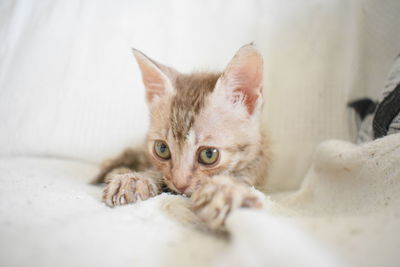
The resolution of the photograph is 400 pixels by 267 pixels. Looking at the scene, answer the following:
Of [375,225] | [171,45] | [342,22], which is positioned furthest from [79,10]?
[375,225]

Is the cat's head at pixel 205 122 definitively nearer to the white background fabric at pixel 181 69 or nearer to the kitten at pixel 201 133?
the kitten at pixel 201 133

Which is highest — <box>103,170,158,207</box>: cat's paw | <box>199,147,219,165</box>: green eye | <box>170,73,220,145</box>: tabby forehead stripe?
<box>170,73,220,145</box>: tabby forehead stripe

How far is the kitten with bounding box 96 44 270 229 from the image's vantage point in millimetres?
886

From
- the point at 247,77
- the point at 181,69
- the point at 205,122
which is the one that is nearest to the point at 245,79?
the point at 247,77

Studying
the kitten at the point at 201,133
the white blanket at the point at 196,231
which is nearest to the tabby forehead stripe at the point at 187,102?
the kitten at the point at 201,133

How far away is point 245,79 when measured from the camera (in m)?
0.98

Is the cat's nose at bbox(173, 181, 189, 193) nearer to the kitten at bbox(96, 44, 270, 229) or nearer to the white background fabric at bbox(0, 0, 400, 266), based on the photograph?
the kitten at bbox(96, 44, 270, 229)

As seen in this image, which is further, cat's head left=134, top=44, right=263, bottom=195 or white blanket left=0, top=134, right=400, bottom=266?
cat's head left=134, top=44, right=263, bottom=195

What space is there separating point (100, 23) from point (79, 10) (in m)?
0.14

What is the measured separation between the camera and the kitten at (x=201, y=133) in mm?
886

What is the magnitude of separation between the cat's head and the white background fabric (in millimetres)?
189

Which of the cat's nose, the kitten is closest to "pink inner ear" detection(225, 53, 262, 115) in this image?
the kitten

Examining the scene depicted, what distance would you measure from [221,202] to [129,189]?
35cm

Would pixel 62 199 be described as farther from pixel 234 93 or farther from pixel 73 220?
pixel 234 93
